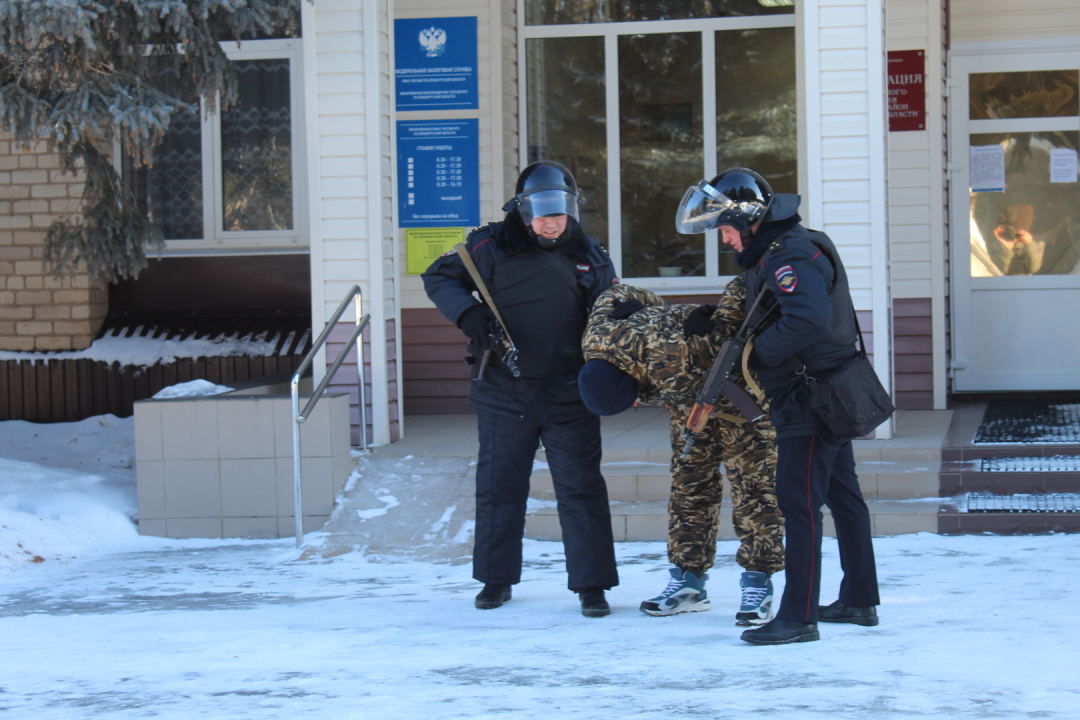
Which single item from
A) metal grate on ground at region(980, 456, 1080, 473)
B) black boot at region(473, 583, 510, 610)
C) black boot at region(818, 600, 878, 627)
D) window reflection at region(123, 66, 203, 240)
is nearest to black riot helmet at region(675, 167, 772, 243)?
black boot at region(818, 600, 878, 627)

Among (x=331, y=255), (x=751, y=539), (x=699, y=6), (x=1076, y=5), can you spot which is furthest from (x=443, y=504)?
(x=1076, y=5)

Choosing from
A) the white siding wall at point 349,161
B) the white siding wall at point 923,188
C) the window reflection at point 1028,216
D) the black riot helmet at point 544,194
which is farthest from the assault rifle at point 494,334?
the window reflection at point 1028,216

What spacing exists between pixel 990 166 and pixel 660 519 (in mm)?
4416

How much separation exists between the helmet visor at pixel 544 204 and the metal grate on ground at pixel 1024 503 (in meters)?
2.66

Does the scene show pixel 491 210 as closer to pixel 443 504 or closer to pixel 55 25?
pixel 443 504

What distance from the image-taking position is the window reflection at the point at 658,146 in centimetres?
850

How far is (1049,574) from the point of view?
15.0 ft

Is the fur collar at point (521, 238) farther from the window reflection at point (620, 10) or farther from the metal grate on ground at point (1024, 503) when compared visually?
the window reflection at point (620, 10)

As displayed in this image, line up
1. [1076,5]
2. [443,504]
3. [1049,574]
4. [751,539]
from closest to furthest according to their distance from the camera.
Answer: [751,539]
[1049,574]
[443,504]
[1076,5]

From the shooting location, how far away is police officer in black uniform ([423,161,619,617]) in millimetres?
4250

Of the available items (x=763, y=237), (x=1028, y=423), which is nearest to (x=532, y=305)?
(x=763, y=237)

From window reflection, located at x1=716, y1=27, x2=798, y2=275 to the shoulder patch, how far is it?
489cm

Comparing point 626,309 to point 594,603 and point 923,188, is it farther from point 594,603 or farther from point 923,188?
point 923,188

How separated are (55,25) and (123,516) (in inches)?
103
